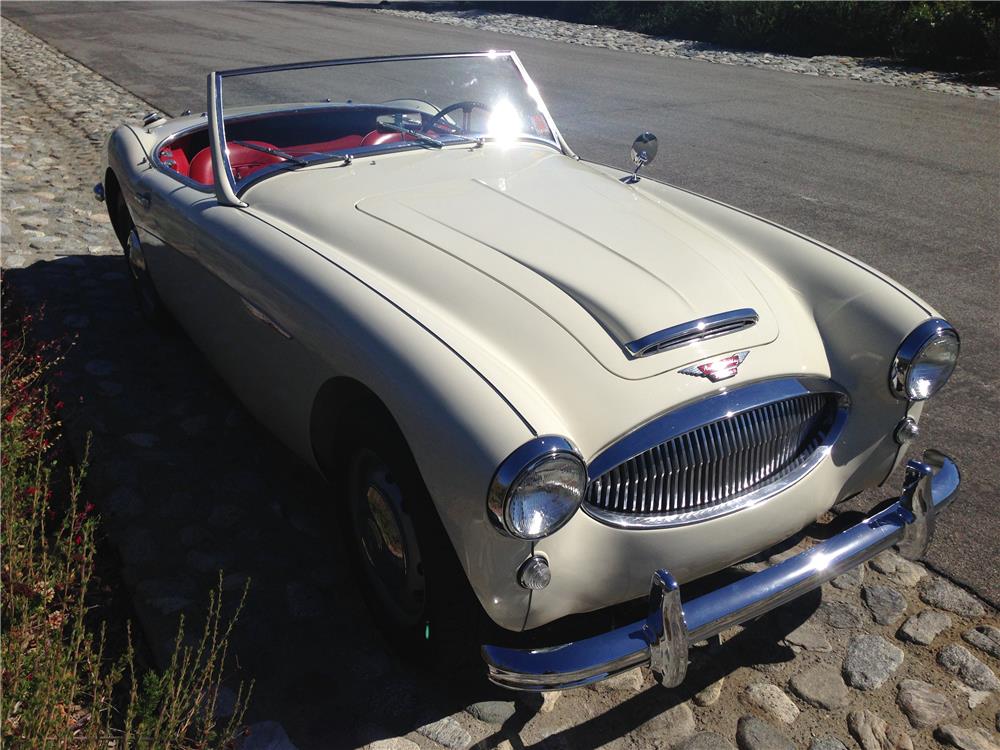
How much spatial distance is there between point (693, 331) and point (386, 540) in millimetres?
1069

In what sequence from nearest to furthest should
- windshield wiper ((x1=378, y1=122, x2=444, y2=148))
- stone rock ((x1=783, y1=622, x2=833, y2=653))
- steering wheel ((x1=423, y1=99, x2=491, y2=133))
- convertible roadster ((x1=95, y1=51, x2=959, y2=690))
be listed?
convertible roadster ((x1=95, y1=51, x2=959, y2=690)) < stone rock ((x1=783, y1=622, x2=833, y2=653)) < windshield wiper ((x1=378, y1=122, x2=444, y2=148)) < steering wheel ((x1=423, y1=99, x2=491, y2=133))

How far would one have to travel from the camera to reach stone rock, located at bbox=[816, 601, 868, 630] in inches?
117

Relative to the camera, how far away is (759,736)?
2553mm

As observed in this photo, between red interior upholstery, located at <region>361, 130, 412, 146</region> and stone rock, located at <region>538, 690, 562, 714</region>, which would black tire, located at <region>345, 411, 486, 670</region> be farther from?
red interior upholstery, located at <region>361, 130, 412, 146</region>

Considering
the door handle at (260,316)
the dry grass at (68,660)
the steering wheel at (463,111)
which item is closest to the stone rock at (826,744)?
the dry grass at (68,660)

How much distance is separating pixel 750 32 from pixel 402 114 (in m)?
15.2

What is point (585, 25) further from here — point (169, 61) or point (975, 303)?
point (975, 303)

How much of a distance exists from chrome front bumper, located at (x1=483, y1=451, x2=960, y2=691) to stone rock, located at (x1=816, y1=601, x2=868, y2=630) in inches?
16.4

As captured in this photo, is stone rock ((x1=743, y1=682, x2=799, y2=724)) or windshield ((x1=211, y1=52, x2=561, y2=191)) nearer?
stone rock ((x1=743, y1=682, x2=799, y2=724))

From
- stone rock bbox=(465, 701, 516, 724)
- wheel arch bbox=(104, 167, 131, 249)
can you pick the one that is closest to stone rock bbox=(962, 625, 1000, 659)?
stone rock bbox=(465, 701, 516, 724)

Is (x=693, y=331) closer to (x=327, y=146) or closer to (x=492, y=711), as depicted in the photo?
(x=492, y=711)

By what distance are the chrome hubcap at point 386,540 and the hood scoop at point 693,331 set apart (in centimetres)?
78

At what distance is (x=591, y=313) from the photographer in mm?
2764

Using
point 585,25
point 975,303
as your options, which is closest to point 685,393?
point 975,303
